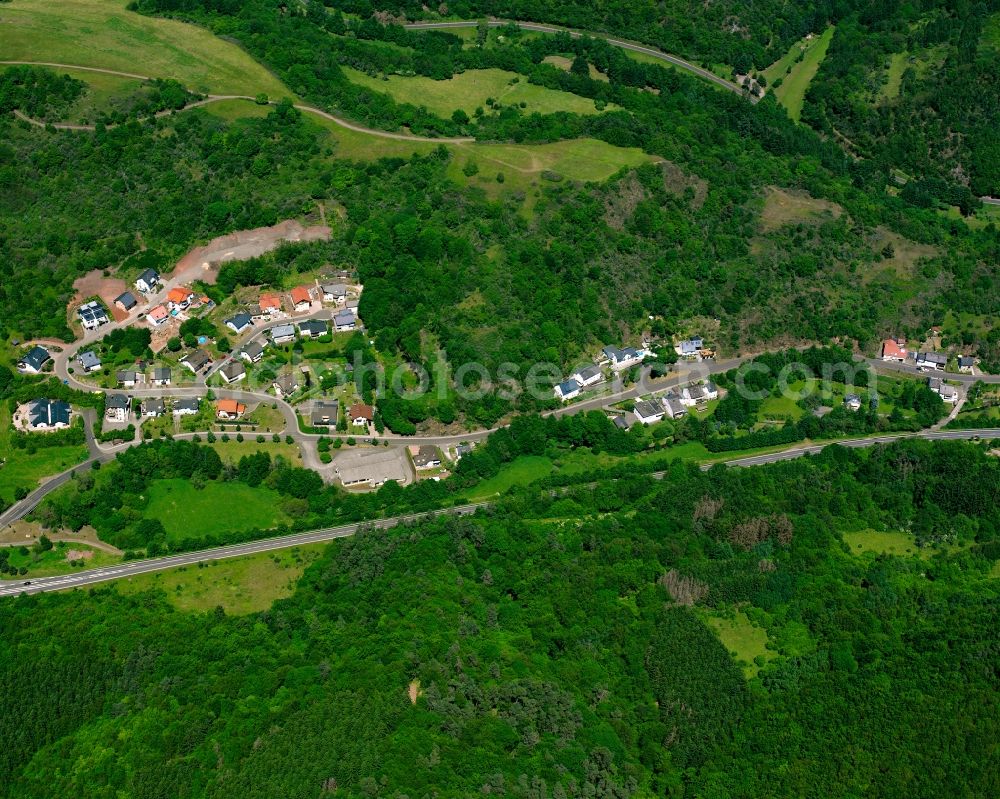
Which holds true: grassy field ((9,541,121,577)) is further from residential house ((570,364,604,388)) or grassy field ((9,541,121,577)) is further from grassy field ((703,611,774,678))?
grassy field ((703,611,774,678))

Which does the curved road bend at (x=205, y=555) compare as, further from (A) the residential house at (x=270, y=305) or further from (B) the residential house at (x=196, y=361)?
(A) the residential house at (x=270, y=305)

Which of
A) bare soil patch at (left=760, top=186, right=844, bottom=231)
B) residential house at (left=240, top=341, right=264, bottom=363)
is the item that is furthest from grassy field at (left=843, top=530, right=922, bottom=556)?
residential house at (left=240, top=341, right=264, bottom=363)

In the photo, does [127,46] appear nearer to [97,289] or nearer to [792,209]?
[97,289]

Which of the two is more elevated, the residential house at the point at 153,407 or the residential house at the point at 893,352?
the residential house at the point at 893,352

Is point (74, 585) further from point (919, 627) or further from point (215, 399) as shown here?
point (919, 627)

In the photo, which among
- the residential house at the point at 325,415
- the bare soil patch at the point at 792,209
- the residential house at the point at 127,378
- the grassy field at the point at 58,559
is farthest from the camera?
the bare soil patch at the point at 792,209

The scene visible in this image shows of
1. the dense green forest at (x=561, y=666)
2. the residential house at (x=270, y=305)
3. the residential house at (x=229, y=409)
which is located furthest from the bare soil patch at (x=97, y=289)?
the dense green forest at (x=561, y=666)

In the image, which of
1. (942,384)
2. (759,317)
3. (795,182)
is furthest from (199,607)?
(795,182)
